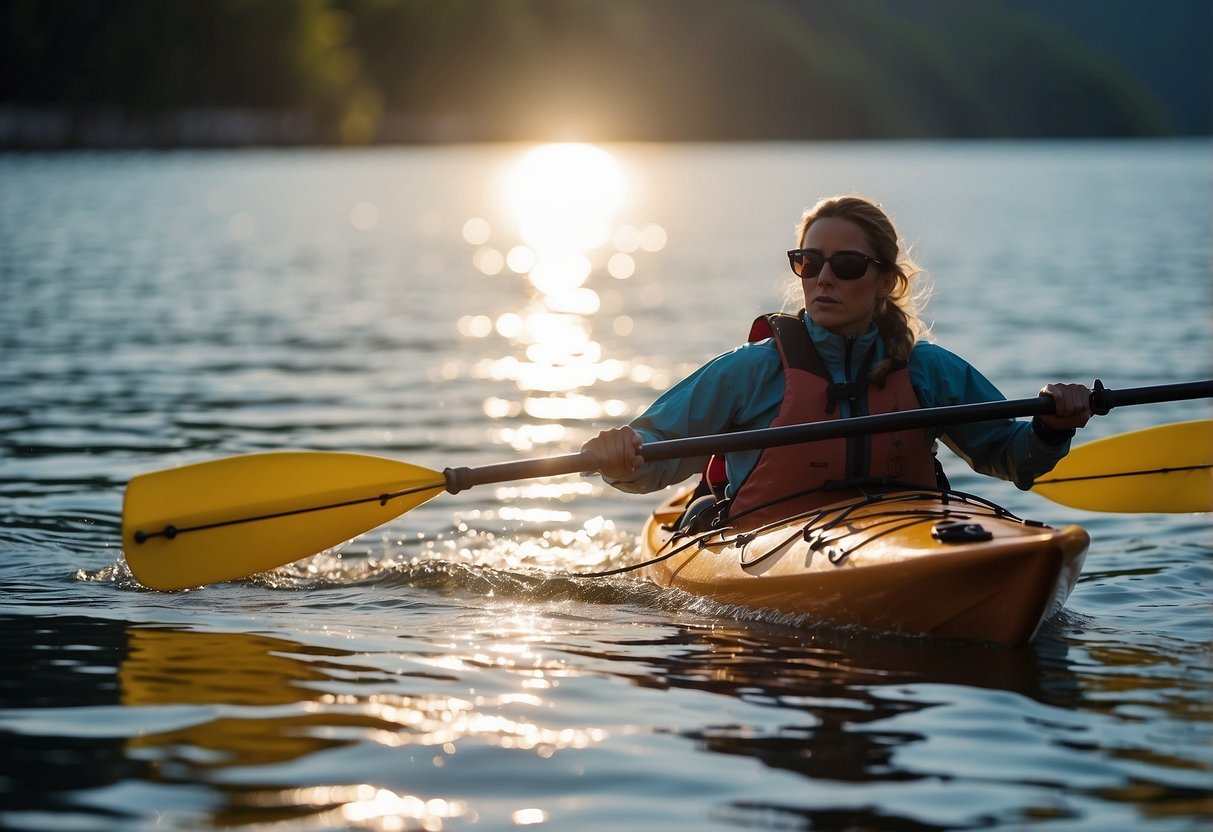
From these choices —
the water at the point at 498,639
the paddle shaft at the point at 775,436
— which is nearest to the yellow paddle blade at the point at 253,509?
the water at the point at 498,639

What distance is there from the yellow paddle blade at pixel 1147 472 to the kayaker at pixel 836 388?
101 centimetres

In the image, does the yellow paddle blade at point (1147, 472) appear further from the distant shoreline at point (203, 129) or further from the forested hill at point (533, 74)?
the distant shoreline at point (203, 129)

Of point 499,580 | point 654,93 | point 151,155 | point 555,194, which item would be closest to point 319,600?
point 499,580

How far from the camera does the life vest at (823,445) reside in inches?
234

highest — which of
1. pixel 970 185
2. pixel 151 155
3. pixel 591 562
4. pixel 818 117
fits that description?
pixel 818 117

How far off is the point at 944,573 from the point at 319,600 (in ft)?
8.82

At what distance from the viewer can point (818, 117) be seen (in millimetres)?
A: 153125

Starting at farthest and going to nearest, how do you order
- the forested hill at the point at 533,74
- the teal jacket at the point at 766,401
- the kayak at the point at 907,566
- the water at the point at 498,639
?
the forested hill at the point at 533,74
the teal jacket at the point at 766,401
the kayak at the point at 907,566
the water at the point at 498,639

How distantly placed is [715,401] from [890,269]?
2.68 ft

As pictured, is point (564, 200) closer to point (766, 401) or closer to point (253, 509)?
point (253, 509)

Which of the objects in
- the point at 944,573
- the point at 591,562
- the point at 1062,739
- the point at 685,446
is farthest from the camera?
the point at 591,562

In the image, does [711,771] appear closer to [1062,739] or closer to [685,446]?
[1062,739]

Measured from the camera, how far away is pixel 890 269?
5996 millimetres

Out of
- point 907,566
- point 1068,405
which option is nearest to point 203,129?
point 1068,405
